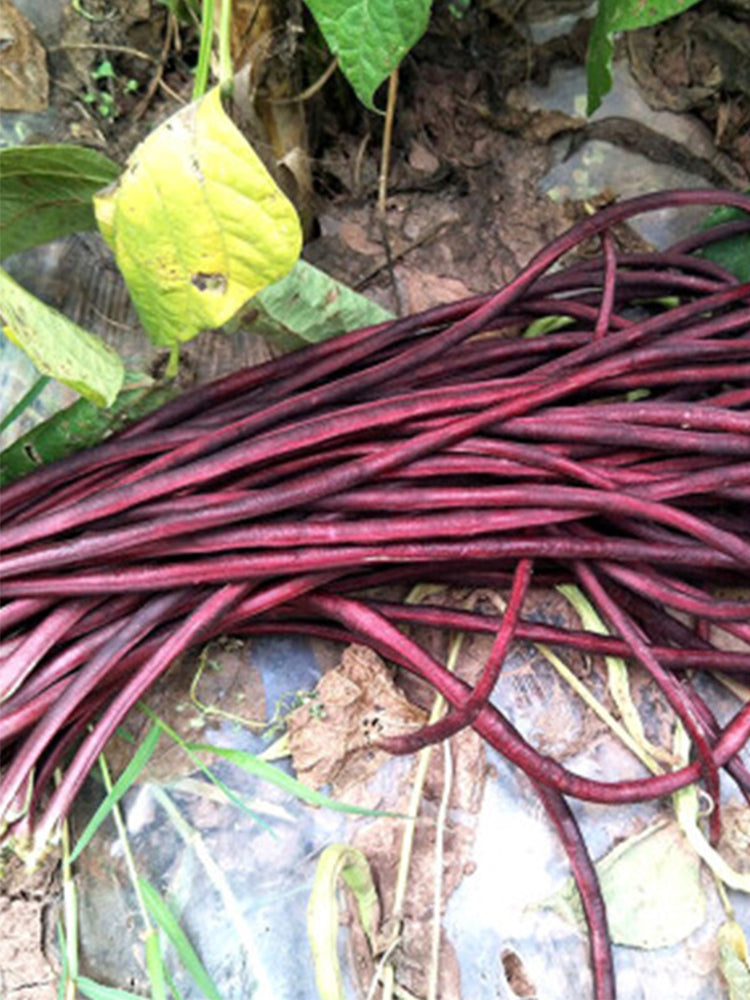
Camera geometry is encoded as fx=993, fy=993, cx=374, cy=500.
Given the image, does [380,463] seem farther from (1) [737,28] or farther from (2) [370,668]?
(1) [737,28]

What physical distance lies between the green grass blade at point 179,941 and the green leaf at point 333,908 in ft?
0.22

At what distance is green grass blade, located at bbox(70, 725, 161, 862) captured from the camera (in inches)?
25.1

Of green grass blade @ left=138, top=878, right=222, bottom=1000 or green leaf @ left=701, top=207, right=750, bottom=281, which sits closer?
green grass blade @ left=138, top=878, right=222, bottom=1000

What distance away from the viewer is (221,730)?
72cm

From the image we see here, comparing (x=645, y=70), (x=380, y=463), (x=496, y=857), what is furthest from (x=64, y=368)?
(x=645, y=70)

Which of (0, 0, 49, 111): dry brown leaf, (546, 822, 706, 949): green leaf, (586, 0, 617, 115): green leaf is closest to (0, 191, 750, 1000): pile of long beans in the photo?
(546, 822, 706, 949): green leaf

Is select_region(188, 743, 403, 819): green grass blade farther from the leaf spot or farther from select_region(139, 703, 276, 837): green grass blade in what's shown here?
the leaf spot

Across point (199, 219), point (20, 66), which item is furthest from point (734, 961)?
point (20, 66)

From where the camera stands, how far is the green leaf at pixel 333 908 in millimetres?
609

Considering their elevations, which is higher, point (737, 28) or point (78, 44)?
point (737, 28)

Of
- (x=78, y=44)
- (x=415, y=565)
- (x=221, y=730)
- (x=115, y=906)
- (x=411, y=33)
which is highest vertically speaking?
(x=78, y=44)

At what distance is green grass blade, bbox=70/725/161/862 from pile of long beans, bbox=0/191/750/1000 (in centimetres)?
2

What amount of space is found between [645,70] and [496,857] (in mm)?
749

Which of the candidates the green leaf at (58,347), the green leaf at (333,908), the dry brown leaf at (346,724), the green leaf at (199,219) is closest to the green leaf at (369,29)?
the green leaf at (199,219)
